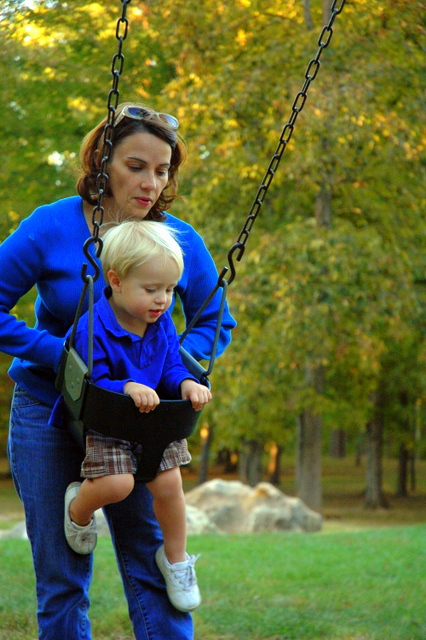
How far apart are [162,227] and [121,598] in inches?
132

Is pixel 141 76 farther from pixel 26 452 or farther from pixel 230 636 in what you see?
pixel 26 452

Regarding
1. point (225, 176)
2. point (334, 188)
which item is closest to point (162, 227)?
point (225, 176)

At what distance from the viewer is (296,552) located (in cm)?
795

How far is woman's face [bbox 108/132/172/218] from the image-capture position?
96.4 inches

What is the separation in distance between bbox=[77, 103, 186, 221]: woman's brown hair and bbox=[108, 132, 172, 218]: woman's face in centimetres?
2

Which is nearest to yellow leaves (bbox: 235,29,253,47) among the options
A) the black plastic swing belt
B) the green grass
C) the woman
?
the green grass

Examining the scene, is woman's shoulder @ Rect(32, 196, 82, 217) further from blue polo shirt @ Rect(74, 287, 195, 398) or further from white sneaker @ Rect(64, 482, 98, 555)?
white sneaker @ Rect(64, 482, 98, 555)

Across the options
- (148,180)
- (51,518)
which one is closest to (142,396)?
(51,518)

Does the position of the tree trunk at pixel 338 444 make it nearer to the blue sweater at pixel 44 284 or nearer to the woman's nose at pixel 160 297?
the blue sweater at pixel 44 284

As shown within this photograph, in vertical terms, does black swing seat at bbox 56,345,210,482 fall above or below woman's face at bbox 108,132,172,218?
below

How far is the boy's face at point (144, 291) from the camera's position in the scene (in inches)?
90.5

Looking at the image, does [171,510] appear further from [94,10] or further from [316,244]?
[316,244]

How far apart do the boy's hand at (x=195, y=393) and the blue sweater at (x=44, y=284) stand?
0.26 m

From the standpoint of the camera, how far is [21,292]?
7.82 ft
